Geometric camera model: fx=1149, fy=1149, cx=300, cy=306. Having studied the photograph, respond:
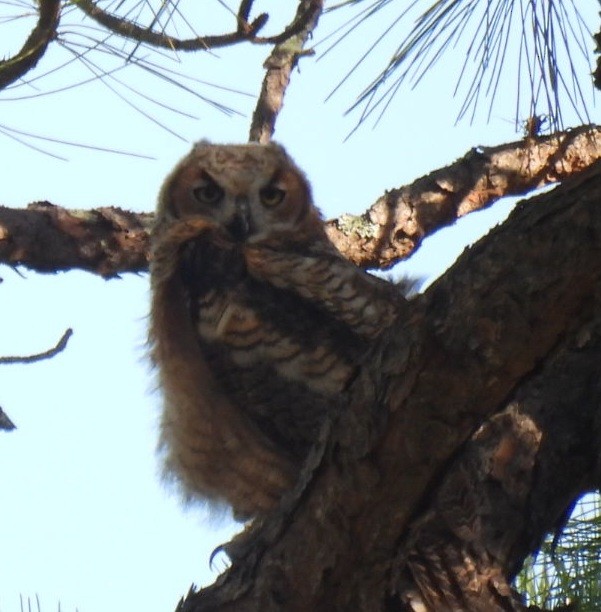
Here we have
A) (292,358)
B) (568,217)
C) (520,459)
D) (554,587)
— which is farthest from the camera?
(292,358)

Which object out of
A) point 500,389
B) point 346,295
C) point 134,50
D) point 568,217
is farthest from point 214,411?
point 568,217

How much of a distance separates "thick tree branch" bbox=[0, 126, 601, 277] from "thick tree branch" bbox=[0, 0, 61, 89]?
0.93 m

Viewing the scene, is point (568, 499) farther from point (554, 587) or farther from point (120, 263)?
point (120, 263)

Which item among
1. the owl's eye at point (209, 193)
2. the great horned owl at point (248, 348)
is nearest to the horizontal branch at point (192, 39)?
the great horned owl at point (248, 348)

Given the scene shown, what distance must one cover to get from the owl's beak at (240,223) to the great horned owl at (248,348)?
0.48 feet

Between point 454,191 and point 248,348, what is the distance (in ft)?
3.93

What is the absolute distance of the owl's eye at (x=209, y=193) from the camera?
3.94 meters

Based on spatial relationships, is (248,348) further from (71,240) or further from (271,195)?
(271,195)

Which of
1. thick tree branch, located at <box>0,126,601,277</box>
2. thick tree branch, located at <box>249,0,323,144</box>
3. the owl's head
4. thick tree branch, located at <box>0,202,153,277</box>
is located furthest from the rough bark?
thick tree branch, located at <box>249,0,323,144</box>

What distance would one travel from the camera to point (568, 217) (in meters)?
2.00

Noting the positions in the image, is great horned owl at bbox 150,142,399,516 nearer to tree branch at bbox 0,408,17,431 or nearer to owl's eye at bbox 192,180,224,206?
owl's eye at bbox 192,180,224,206

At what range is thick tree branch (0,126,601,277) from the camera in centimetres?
364

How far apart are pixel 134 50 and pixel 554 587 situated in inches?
65.9

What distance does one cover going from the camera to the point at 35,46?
260 cm
